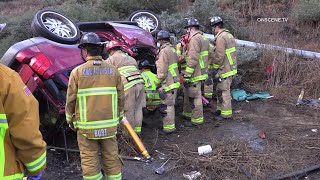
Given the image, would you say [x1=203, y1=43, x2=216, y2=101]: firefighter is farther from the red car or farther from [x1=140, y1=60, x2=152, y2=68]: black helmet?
the red car

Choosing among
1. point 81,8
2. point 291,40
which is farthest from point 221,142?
point 81,8

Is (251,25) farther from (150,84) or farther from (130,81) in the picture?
(130,81)

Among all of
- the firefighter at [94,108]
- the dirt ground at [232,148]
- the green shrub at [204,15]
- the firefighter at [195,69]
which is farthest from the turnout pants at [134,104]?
the green shrub at [204,15]

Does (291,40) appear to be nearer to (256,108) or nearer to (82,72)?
(256,108)

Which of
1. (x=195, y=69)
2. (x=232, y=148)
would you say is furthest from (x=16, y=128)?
(x=195, y=69)

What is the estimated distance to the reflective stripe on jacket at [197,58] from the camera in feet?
21.2

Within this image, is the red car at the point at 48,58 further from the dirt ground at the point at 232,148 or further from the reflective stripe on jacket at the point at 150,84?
the dirt ground at the point at 232,148

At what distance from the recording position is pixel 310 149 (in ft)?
17.8

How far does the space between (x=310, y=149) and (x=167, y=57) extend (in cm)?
259

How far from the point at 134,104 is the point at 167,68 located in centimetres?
90

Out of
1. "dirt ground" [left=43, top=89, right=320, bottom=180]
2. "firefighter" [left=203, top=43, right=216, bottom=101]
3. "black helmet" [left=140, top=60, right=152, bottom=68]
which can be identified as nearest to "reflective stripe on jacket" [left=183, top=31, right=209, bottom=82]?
"firefighter" [left=203, top=43, right=216, bottom=101]

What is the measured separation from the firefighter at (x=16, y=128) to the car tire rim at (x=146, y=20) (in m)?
6.17

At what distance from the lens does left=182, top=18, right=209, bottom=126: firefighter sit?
6.47 meters

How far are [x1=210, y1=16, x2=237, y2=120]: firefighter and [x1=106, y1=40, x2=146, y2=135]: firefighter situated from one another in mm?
1822
